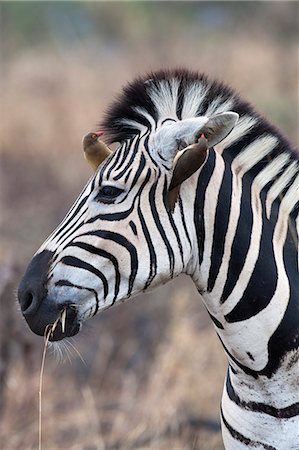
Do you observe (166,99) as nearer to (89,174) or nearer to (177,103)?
(177,103)

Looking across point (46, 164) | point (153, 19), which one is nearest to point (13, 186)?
point (46, 164)

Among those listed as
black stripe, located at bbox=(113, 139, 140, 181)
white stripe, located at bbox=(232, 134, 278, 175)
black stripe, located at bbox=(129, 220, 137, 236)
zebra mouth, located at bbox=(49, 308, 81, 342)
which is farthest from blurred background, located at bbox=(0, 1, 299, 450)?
black stripe, located at bbox=(113, 139, 140, 181)

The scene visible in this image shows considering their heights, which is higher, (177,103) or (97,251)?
(177,103)

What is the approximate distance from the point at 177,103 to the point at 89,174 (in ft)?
30.1

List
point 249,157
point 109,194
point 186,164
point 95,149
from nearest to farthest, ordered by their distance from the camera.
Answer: point 186,164
point 109,194
point 249,157
point 95,149

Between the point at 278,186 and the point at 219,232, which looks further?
the point at 278,186

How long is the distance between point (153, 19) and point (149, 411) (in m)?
21.5

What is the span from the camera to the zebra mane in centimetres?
302

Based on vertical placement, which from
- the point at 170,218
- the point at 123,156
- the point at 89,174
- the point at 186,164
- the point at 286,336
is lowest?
the point at 89,174

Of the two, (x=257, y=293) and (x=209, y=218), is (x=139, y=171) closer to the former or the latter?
(x=209, y=218)

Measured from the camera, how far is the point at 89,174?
12148 millimetres


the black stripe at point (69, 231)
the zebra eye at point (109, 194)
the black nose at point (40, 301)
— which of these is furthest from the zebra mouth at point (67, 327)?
the zebra eye at point (109, 194)

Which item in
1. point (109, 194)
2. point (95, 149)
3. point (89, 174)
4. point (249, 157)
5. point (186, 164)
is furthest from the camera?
point (89, 174)

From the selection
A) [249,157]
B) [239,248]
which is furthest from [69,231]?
[249,157]
